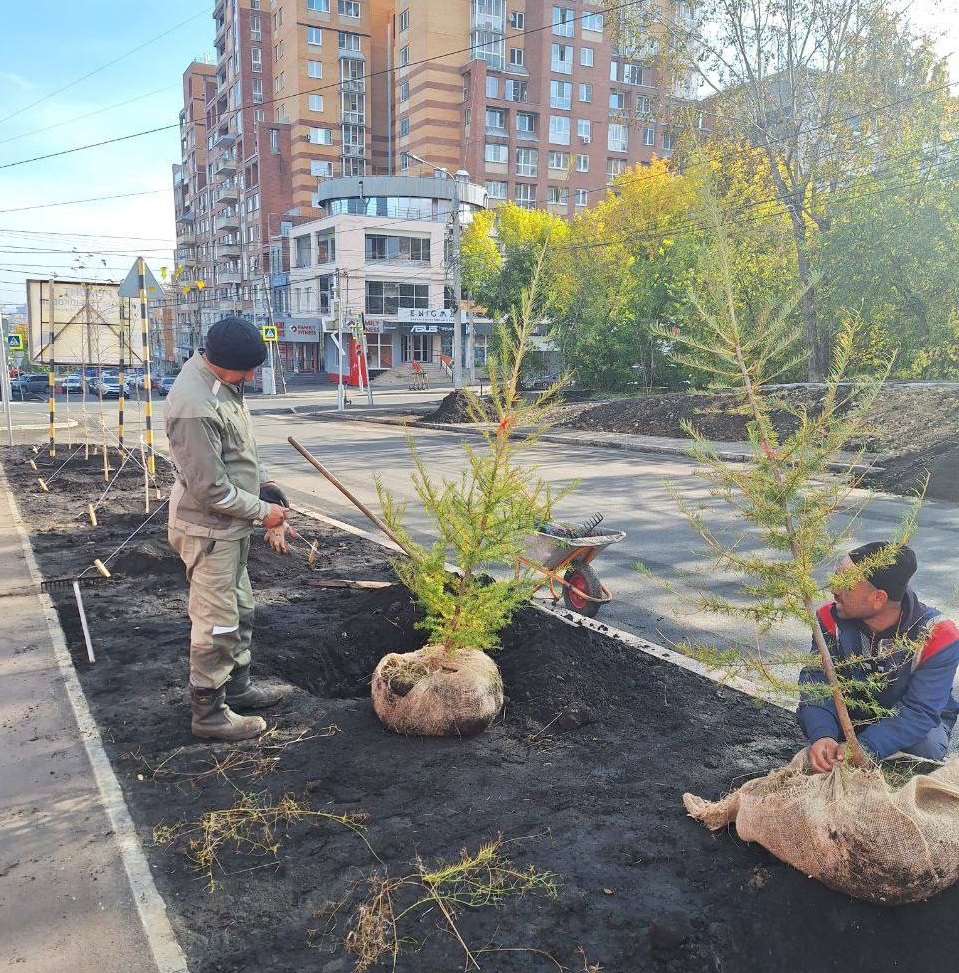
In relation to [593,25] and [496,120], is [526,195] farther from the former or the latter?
[593,25]

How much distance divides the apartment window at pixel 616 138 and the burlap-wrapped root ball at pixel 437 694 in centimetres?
6890

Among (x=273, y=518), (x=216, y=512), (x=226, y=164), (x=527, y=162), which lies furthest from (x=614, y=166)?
(x=216, y=512)

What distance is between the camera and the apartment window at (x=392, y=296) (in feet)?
190

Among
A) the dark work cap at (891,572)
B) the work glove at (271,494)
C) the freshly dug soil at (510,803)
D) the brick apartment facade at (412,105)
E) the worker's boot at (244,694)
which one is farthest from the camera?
the brick apartment facade at (412,105)

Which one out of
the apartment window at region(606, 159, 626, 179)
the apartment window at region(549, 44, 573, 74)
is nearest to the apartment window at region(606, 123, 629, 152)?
the apartment window at region(606, 159, 626, 179)

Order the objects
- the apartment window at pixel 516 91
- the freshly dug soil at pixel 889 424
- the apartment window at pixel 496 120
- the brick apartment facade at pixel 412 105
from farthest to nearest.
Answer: the apartment window at pixel 516 91 < the apartment window at pixel 496 120 < the brick apartment facade at pixel 412 105 < the freshly dug soil at pixel 889 424

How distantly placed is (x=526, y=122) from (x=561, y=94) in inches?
146

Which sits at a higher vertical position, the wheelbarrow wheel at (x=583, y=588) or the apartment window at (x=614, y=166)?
the apartment window at (x=614, y=166)

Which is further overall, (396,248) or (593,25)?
(593,25)

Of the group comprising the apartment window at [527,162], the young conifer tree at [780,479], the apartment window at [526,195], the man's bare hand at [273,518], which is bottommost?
the man's bare hand at [273,518]

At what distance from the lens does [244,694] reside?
4043 mm

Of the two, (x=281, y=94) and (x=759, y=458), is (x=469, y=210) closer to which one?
(x=281, y=94)

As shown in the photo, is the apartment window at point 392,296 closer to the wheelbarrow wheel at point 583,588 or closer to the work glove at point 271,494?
the wheelbarrow wheel at point 583,588

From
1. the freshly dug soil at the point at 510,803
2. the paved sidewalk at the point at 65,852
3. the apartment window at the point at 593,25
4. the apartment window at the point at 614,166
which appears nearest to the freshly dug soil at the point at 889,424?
the freshly dug soil at the point at 510,803
